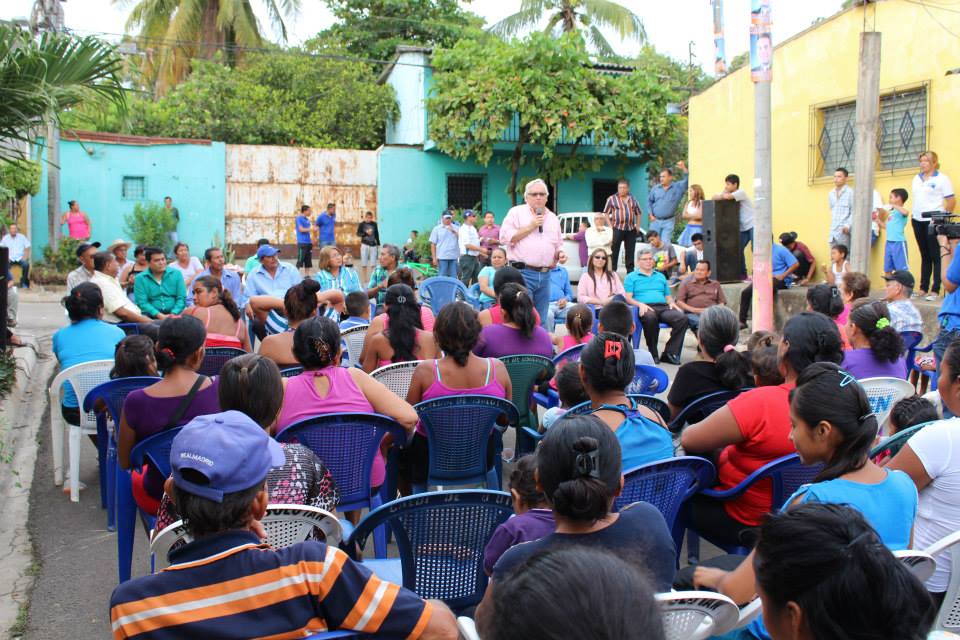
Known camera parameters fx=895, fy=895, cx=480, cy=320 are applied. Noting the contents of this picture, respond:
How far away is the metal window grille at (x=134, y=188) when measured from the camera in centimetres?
2366

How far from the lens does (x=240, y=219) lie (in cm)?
2495

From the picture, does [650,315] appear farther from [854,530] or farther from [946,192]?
[854,530]

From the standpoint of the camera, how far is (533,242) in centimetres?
1016

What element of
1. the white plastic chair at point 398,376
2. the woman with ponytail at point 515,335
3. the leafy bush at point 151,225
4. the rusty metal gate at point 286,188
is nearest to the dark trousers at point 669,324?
the woman with ponytail at point 515,335

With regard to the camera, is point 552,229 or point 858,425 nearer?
point 858,425

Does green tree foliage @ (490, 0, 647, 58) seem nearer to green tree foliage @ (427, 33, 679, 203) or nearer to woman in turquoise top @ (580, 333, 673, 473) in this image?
green tree foliage @ (427, 33, 679, 203)

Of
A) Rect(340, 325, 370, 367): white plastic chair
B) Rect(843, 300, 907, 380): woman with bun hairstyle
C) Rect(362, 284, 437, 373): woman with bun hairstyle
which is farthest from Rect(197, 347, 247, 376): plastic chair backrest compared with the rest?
Rect(843, 300, 907, 380): woman with bun hairstyle

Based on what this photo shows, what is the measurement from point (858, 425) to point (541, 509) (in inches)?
42.2

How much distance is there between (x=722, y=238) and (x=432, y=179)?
14092 millimetres

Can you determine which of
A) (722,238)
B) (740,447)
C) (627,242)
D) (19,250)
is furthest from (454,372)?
(19,250)

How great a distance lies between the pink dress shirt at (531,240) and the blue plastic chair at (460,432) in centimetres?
546

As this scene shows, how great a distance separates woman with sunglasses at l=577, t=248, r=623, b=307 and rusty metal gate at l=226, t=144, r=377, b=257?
1570cm

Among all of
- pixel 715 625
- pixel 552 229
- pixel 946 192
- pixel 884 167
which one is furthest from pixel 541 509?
pixel 884 167

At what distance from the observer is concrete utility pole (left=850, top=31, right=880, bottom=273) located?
37.1ft
